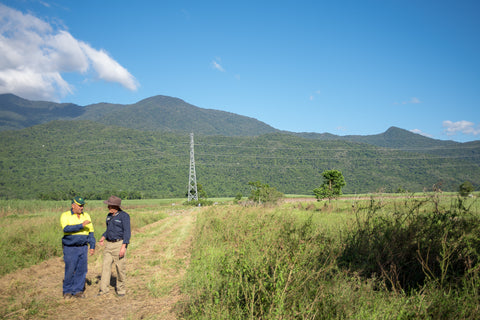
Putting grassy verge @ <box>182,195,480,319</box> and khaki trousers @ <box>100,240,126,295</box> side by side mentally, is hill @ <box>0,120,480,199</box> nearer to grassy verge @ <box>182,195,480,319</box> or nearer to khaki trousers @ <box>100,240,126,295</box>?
khaki trousers @ <box>100,240,126,295</box>

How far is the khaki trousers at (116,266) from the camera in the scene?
233 inches

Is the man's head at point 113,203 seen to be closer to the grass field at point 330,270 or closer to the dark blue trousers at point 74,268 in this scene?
the dark blue trousers at point 74,268

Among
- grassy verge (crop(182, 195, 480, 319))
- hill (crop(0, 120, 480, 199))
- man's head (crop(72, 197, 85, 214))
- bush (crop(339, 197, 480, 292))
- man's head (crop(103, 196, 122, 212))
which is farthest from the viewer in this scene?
hill (crop(0, 120, 480, 199))

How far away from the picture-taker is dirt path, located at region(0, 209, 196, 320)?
4.94 metres

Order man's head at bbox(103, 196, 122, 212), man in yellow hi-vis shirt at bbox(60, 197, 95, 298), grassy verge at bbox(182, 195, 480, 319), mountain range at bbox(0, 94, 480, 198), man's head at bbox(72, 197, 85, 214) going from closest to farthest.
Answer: grassy verge at bbox(182, 195, 480, 319) < man in yellow hi-vis shirt at bbox(60, 197, 95, 298) < man's head at bbox(72, 197, 85, 214) < man's head at bbox(103, 196, 122, 212) < mountain range at bbox(0, 94, 480, 198)

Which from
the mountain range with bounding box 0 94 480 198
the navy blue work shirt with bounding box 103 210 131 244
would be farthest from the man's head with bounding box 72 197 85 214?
the mountain range with bounding box 0 94 480 198

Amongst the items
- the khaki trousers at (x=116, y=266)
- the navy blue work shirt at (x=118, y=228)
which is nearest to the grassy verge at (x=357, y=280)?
the khaki trousers at (x=116, y=266)

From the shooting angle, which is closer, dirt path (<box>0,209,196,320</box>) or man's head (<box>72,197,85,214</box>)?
dirt path (<box>0,209,196,320</box>)

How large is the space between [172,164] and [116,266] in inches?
4584

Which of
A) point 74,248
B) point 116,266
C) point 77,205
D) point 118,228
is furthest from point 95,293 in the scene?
point 77,205

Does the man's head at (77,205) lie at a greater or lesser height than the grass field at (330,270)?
greater

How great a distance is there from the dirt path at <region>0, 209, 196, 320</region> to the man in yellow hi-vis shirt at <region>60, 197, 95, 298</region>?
0.82ft

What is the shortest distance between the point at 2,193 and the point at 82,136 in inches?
3077

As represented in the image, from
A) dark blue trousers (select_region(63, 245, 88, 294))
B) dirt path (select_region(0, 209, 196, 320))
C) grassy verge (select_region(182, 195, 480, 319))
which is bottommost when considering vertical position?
dirt path (select_region(0, 209, 196, 320))
